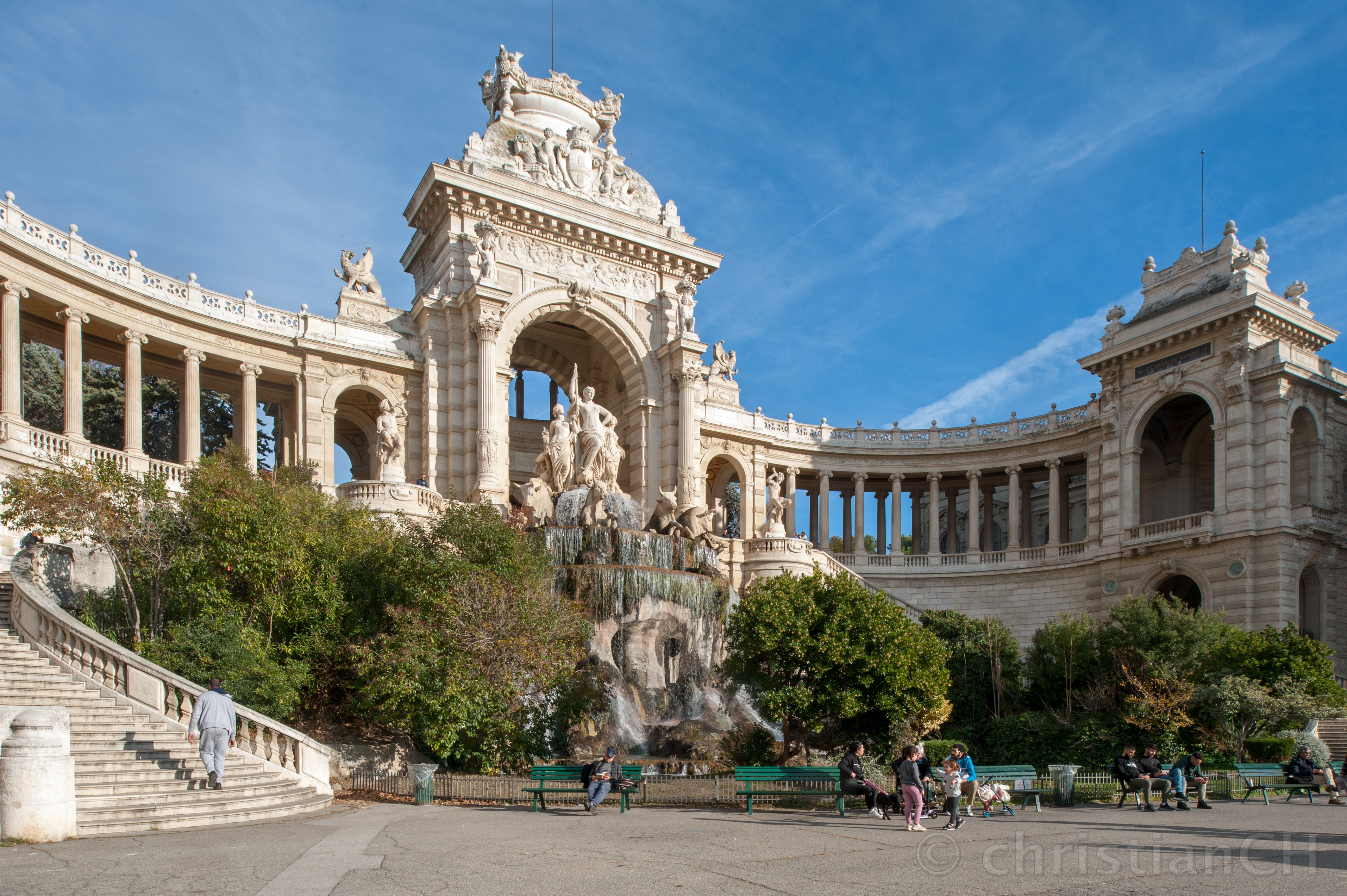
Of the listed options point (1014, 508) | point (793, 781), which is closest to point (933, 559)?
point (1014, 508)

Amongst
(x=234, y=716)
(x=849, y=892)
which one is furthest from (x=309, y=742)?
(x=849, y=892)

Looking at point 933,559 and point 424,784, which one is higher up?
point 933,559

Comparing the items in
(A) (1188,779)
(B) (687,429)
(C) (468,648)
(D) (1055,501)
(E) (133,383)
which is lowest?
(A) (1188,779)

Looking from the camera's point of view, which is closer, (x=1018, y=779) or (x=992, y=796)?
(x=992, y=796)

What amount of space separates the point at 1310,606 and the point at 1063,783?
2653 centimetres

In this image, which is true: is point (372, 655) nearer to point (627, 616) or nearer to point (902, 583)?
point (627, 616)

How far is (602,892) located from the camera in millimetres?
10289

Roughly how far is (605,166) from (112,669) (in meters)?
33.1

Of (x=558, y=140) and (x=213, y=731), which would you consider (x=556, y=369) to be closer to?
(x=558, y=140)

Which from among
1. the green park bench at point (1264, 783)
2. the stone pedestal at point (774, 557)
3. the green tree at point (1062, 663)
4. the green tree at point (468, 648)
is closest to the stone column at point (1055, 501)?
the green tree at point (1062, 663)

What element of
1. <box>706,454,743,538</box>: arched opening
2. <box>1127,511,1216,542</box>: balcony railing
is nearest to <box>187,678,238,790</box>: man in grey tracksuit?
<box>706,454,743,538</box>: arched opening

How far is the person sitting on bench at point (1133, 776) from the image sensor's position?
2019cm

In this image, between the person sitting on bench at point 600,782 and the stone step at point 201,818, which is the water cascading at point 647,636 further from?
the stone step at point 201,818

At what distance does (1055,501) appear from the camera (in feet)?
161
